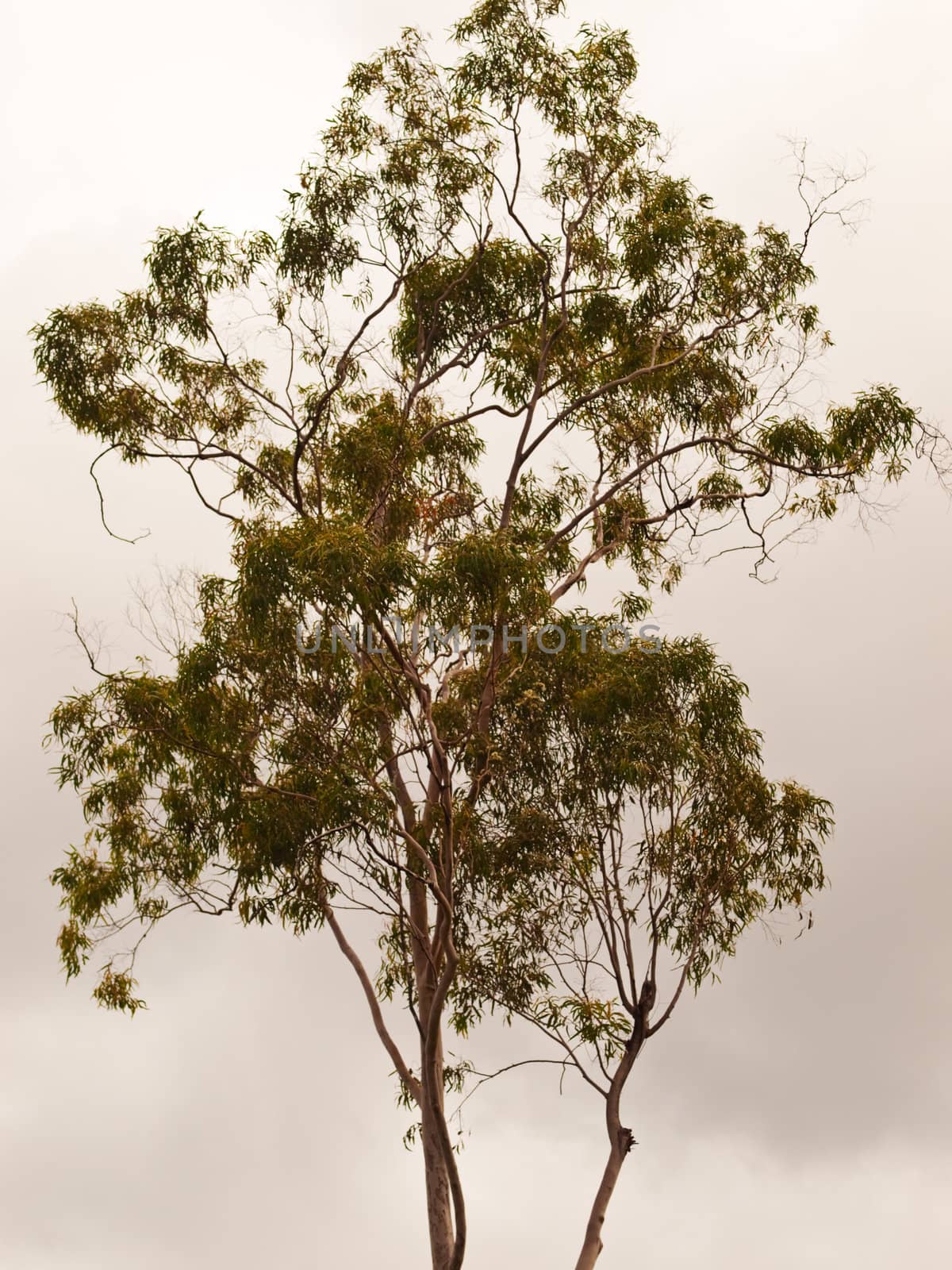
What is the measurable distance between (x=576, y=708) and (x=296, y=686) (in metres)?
1.73

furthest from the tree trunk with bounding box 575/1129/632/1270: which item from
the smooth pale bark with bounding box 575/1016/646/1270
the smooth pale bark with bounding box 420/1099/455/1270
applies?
the smooth pale bark with bounding box 420/1099/455/1270

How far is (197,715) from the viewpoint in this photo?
8.90 m

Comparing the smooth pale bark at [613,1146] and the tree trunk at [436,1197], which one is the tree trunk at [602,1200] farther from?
the tree trunk at [436,1197]

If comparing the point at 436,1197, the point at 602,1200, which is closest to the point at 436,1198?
the point at 436,1197

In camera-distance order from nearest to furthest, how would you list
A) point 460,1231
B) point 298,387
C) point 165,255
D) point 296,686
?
point 460,1231, point 296,686, point 165,255, point 298,387

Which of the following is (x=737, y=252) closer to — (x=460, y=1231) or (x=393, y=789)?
(x=393, y=789)

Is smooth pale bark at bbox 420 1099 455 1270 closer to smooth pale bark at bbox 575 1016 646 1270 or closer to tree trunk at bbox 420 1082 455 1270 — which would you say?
tree trunk at bbox 420 1082 455 1270

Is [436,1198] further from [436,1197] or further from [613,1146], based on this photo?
[613,1146]

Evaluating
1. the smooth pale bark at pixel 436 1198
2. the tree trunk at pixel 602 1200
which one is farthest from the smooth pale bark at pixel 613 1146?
the smooth pale bark at pixel 436 1198

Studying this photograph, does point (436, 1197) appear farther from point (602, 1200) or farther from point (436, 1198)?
point (602, 1200)

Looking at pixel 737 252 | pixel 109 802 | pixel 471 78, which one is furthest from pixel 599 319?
pixel 109 802

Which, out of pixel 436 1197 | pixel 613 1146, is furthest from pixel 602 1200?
pixel 436 1197

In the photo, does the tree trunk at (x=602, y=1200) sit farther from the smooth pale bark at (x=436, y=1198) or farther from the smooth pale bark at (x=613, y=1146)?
the smooth pale bark at (x=436, y=1198)

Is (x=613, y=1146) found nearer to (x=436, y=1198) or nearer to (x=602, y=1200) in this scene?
(x=602, y=1200)
